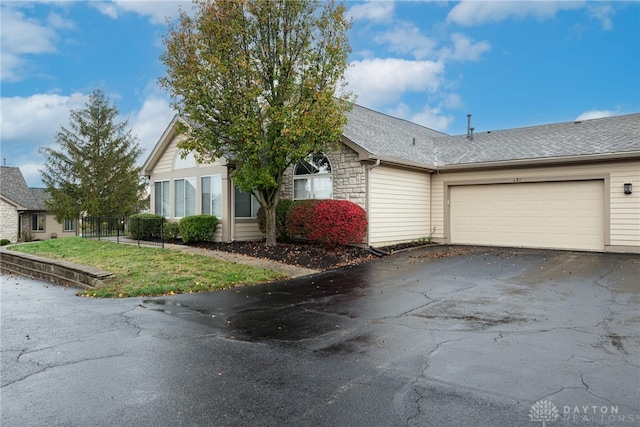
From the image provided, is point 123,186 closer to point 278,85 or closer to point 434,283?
point 278,85

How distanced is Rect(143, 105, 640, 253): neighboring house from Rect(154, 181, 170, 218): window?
0.25 ft

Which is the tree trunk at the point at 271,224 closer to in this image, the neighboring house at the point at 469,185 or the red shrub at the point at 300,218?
the red shrub at the point at 300,218

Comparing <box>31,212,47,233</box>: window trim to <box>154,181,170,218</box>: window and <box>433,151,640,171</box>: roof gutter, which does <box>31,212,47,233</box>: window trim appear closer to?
<box>154,181,170,218</box>: window

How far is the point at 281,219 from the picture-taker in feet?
48.3

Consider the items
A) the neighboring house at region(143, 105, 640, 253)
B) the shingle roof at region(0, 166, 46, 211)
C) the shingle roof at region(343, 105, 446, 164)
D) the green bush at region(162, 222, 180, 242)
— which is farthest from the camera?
the shingle roof at region(0, 166, 46, 211)

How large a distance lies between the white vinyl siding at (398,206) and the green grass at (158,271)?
5.02 m

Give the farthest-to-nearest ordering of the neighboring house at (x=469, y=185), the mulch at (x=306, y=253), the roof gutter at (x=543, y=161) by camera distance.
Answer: the neighboring house at (x=469, y=185) < the roof gutter at (x=543, y=161) < the mulch at (x=306, y=253)

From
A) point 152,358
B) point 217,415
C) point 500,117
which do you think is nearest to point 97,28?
point 152,358

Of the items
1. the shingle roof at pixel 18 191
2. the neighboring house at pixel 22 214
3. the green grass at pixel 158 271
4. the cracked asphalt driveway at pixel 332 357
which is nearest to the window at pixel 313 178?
the green grass at pixel 158 271

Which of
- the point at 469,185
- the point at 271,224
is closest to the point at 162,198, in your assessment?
the point at 271,224

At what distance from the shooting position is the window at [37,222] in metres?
33.2

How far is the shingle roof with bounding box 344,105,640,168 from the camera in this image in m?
13.5

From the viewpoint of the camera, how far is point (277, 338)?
16.8 ft

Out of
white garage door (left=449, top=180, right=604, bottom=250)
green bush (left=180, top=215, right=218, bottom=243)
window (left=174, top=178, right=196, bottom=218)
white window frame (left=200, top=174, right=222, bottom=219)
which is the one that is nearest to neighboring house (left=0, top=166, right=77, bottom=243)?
window (left=174, top=178, right=196, bottom=218)
